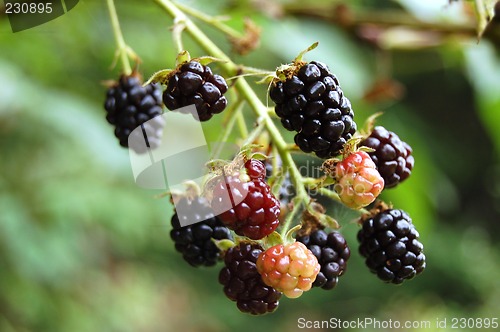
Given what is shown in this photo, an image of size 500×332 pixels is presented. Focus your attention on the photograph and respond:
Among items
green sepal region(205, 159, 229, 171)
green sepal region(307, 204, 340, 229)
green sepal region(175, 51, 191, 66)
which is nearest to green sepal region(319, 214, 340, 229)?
green sepal region(307, 204, 340, 229)

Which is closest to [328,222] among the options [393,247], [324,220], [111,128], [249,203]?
[324,220]

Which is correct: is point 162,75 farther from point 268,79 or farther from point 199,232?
point 199,232

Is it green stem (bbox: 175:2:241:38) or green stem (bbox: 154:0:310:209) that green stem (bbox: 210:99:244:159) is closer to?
green stem (bbox: 154:0:310:209)

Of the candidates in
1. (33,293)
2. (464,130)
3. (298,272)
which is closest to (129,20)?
(33,293)

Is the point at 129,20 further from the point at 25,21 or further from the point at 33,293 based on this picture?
the point at 33,293

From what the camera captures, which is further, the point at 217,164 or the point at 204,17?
the point at 204,17

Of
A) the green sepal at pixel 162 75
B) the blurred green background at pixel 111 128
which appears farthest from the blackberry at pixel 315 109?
the blurred green background at pixel 111 128
